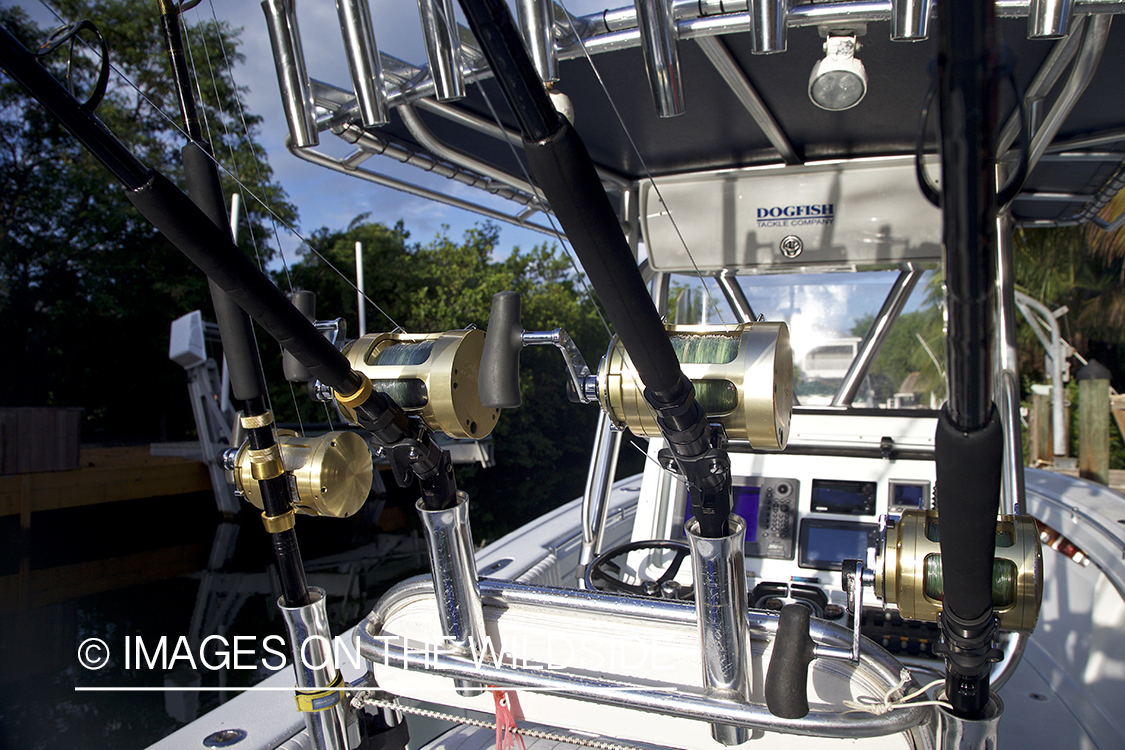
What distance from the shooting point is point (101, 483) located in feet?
42.4

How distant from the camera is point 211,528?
14125mm

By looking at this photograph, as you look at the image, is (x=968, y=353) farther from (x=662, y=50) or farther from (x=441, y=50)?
(x=441, y=50)

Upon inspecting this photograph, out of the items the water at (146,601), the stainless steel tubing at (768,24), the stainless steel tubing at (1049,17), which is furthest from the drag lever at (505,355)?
the water at (146,601)

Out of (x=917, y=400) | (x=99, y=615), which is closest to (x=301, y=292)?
(x=917, y=400)

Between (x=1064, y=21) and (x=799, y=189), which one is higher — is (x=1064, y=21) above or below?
below

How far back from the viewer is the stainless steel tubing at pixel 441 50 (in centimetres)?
140

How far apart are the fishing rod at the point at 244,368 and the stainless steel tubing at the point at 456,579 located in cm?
22

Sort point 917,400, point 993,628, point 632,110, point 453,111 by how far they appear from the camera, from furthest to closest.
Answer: point 917,400 → point 632,110 → point 453,111 → point 993,628

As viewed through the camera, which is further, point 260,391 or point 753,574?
point 753,574

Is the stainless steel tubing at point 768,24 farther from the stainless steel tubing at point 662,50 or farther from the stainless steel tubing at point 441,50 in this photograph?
the stainless steel tubing at point 441,50

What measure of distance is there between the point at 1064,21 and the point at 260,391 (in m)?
1.40

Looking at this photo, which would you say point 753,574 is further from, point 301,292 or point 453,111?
point 301,292

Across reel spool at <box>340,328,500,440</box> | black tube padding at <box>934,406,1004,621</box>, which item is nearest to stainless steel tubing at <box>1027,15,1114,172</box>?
black tube padding at <box>934,406,1004,621</box>

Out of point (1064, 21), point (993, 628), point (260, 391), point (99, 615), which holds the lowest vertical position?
point (99, 615)
